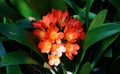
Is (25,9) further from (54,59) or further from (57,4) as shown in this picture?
(54,59)

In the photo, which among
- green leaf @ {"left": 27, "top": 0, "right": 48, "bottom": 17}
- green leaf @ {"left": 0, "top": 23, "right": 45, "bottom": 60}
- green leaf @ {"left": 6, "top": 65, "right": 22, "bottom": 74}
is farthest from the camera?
green leaf @ {"left": 27, "top": 0, "right": 48, "bottom": 17}

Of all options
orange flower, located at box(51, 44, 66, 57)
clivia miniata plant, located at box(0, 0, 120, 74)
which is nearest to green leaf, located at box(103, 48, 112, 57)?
clivia miniata plant, located at box(0, 0, 120, 74)

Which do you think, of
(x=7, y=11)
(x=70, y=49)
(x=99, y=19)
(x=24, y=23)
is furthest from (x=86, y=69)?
(x=7, y=11)

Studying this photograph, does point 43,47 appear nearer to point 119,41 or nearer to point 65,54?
point 65,54

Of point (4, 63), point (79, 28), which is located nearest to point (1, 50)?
point (4, 63)

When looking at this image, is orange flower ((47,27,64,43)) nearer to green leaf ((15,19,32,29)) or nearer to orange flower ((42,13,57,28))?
orange flower ((42,13,57,28))
